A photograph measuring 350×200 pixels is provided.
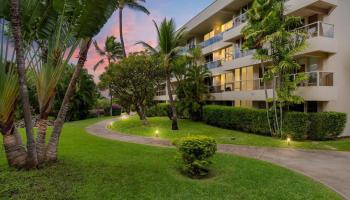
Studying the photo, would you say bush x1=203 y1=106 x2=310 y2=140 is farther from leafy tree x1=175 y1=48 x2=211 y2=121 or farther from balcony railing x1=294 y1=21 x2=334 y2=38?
balcony railing x1=294 y1=21 x2=334 y2=38

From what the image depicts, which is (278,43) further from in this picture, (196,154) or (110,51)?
(110,51)

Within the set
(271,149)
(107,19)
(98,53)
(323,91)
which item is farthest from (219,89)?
(98,53)

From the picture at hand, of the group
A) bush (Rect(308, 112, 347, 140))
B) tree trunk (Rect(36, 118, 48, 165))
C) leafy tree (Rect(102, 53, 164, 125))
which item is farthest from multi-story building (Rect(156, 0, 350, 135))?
tree trunk (Rect(36, 118, 48, 165))

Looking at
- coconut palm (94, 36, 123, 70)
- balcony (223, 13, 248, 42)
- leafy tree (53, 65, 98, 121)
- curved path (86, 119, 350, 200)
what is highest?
coconut palm (94, 36, 123, 70)

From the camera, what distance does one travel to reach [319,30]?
59.2 ft

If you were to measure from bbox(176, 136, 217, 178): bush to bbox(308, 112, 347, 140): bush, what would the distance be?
10.7 m

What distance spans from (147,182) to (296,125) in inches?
488

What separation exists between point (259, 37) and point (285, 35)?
1892 millimetres

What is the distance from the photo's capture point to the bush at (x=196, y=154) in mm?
9359

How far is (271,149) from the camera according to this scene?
14.8 meters

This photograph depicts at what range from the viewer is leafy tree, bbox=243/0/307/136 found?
17031mm

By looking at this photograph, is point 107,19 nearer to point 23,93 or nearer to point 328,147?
point 23,93

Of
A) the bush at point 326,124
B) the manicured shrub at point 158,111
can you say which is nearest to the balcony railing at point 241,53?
the bush at point 326,124

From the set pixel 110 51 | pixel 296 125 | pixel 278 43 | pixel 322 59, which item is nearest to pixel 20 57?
pixel 278 43
